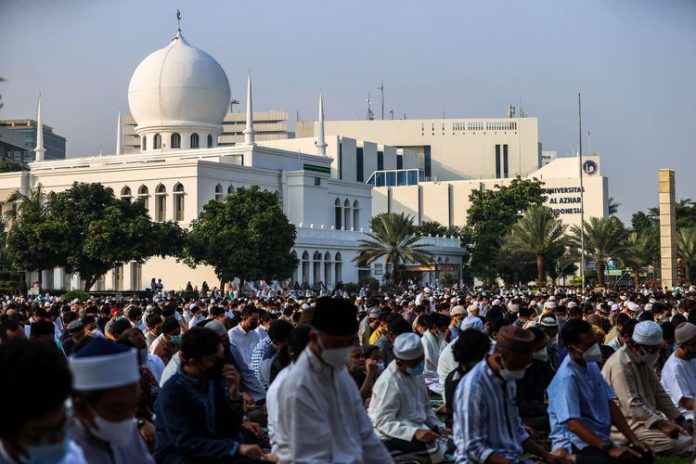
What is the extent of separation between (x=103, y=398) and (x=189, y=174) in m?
58.0

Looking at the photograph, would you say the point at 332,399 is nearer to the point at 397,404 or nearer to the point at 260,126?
the point at 397,404

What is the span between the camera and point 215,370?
7098mm

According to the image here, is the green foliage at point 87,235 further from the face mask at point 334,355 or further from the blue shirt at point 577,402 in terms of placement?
the face mask at point 334,355

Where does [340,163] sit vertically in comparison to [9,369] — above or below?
above

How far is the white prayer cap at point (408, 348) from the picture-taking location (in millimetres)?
8594

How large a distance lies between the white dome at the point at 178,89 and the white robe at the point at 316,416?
60895 mm

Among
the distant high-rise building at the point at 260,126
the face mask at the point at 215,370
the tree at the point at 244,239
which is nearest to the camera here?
the face mask at the point at 215,370

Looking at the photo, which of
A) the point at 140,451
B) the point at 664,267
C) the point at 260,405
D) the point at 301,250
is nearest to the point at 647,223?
the point at 301,250

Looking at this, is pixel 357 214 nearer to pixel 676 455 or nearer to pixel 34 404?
pixel 676 455

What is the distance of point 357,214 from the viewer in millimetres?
75125

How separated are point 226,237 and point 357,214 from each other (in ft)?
86.6

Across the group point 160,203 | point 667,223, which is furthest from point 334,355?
point 160,203

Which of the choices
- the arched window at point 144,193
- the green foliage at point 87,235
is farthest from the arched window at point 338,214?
the green foliage at point 87,235

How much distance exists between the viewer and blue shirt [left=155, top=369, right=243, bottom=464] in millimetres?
6766
